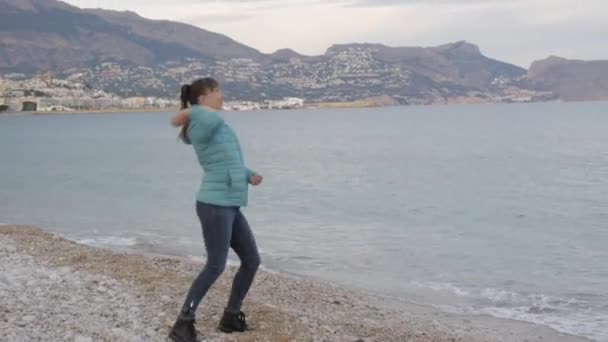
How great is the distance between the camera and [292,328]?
25.4ft

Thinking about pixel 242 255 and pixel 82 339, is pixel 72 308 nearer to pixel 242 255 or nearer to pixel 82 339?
pixel 82 339

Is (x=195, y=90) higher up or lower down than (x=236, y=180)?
higher up

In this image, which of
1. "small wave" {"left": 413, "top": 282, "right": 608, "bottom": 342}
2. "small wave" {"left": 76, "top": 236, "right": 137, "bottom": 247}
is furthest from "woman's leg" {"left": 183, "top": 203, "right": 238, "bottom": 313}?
Answer: "small wave" {"left": 76, "top": 236, "right": 137, "bottom": 247}

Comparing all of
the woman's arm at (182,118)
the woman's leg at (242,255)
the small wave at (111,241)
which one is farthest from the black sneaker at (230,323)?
the small wave at (111,241)

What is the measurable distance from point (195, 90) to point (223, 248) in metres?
1.23

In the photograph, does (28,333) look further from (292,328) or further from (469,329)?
(469,329)

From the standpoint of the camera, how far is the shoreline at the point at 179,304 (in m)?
7.49

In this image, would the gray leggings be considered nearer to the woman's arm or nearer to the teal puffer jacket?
the teal puffer jacket

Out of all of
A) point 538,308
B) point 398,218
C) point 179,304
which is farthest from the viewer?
point 398,218

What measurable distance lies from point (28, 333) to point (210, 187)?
2.00 m

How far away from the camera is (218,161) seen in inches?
260

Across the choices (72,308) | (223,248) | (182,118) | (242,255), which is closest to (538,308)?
(242,255)

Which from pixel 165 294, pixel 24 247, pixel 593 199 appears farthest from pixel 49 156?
pixel 165 294

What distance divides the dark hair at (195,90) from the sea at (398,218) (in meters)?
6.98
